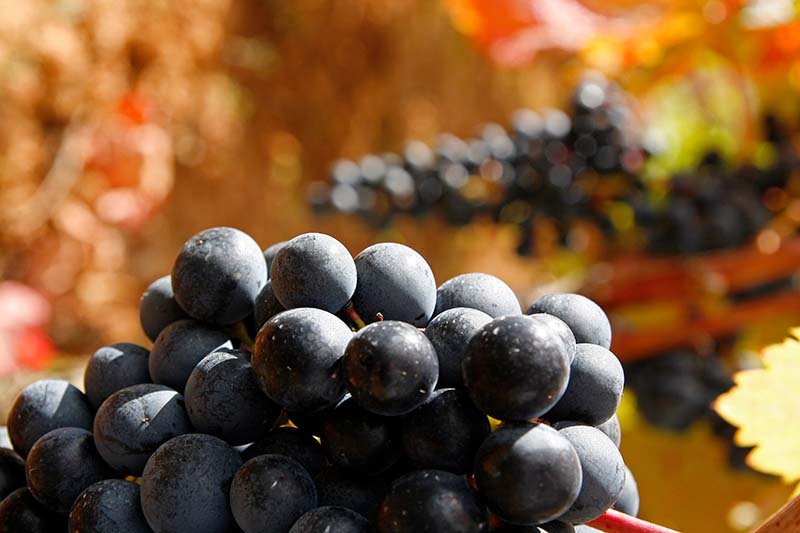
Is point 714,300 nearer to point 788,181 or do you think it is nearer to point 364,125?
point 788,181

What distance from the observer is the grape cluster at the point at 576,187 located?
70cm

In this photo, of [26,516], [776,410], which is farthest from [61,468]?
[776,410]

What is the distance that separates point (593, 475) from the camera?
9.7 inches

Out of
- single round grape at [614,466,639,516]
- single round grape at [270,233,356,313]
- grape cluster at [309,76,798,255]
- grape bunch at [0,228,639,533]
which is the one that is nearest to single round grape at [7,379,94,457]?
grape bunch at [0,228,639,533]

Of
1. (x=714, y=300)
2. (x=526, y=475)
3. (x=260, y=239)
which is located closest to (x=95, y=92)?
(x=260, y=239)

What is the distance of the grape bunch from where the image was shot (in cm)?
23

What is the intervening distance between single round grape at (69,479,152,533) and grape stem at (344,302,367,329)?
10 centimetres

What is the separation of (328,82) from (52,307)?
1.77 feet

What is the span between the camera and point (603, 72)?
0.84 metres

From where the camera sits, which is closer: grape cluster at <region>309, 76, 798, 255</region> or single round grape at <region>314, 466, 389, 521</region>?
single round grape at <region>314, 466, 389, 521</region>

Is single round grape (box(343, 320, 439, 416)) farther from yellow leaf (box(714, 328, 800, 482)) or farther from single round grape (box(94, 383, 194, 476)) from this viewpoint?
yellow leaf (box(714, 328, 800, 482))

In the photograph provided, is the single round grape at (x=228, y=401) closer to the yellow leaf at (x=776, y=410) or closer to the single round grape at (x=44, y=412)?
the single round grape at (x=44, y=412)

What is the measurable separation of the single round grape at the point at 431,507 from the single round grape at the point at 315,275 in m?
0.07

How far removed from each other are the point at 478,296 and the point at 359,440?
0.07m
